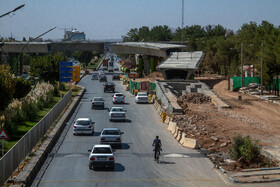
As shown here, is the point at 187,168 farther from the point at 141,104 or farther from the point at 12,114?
the point at 141,104

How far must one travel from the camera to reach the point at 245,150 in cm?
2605

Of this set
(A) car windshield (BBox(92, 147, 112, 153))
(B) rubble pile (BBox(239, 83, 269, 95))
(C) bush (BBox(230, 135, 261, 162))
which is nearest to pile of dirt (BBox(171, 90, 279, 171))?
(C) bush (BBox(230, 135, 261, 162))

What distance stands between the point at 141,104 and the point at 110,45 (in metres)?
71.4

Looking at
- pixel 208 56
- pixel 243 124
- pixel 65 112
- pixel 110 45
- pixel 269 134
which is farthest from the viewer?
pixel 110 45

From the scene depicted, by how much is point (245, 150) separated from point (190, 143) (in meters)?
6.71

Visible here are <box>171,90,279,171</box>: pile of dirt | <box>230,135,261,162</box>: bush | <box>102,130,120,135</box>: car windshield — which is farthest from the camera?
<box>102,130,120,135</box>: car windshield

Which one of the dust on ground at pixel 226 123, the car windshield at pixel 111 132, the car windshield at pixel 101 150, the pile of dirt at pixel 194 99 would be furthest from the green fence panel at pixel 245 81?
the car windshield at pixel 101 150

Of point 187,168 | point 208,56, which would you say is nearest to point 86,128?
point 187,168

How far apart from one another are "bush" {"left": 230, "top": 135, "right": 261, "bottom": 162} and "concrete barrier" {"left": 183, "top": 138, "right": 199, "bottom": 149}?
4730 mm

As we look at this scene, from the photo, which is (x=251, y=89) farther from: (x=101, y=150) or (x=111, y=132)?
(x=101, y=150)

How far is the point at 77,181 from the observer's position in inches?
890

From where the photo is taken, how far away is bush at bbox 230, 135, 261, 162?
2588 centimetres

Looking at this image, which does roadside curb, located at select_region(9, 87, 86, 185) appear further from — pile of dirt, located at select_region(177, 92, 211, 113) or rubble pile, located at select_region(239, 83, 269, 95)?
rubble pile, located at select_region(239, 83, 269, 95)

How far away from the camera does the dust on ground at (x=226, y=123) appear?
3070cm
